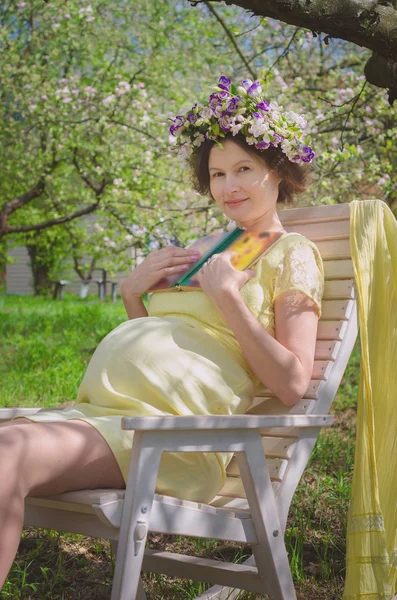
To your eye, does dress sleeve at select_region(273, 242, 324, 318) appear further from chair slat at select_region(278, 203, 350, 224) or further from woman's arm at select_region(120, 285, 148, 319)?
woman's arm at select_region(120, 285, 148, 319)

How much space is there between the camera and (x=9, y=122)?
1037 centimetres

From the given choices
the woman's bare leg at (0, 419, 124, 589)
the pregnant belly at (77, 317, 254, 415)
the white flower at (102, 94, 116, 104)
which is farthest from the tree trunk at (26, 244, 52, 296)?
the woman's bare leg at (0, 419, 124, 589)

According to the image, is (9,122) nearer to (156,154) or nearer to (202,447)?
(156,154)

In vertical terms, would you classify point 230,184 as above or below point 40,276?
above

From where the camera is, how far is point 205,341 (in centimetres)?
250

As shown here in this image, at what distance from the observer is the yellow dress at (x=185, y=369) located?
89.2 inches

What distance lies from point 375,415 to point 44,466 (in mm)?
1156

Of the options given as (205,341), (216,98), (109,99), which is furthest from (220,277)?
(109,99)

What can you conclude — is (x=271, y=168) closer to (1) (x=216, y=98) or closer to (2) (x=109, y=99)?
(1) (x=216, y=98)

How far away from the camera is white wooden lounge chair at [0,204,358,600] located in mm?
1938

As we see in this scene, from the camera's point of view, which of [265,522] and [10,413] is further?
[10,413]

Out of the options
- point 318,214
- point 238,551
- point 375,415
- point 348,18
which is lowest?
point 238,551

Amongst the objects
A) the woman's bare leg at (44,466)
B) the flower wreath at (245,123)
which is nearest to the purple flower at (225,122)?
the flower wreath at (245,123)

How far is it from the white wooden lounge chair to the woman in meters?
0.12
